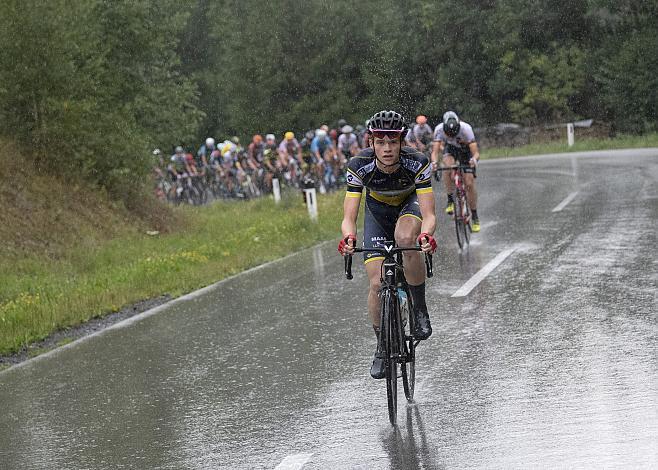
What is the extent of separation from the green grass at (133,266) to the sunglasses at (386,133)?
17.8 feet

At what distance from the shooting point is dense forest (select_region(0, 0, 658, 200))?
20.3 metres

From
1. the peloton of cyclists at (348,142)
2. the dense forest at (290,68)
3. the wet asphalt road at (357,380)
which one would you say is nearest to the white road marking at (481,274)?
the wet asphalt road at (357,380)

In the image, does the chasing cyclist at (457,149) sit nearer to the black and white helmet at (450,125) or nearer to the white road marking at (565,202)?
the black and white helmet at (450,125)

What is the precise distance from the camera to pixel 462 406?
696cm

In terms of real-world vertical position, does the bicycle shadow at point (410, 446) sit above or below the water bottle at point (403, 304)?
below

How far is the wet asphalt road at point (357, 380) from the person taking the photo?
20.5 ft

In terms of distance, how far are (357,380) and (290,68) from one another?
212 ft

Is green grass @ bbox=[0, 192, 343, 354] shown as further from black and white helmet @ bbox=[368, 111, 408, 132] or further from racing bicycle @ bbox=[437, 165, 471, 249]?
black and white helmet @ bbox=[368, 111, 408, 132]

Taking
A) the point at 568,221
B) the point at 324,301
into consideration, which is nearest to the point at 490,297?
the point at 324,301

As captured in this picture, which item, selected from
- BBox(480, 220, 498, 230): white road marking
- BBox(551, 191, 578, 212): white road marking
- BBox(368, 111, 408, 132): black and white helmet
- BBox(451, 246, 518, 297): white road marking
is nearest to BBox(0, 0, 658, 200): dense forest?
BBox(480, 220, 498, 230): white road marking

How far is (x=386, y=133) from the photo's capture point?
7051 mm

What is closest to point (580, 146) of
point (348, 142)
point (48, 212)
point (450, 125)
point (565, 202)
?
point (348, 142)

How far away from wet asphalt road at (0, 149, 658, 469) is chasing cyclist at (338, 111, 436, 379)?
0.69m

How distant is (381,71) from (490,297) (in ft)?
183
